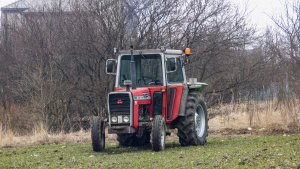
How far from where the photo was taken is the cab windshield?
12305 millimetres

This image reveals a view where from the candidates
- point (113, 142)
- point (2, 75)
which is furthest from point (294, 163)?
point (2, 75)

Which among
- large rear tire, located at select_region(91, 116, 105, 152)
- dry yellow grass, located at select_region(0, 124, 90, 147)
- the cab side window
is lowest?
dry yellow grass, located at select_region(0, 124, 90, 147)

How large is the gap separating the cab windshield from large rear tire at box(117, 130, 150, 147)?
134 cm

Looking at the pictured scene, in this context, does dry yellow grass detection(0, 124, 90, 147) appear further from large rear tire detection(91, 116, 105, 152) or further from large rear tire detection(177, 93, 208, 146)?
large rear tire detection(177, 93, 208, 146)

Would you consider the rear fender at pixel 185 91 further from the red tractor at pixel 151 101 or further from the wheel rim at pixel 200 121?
the wheel rim at pixel 200 121

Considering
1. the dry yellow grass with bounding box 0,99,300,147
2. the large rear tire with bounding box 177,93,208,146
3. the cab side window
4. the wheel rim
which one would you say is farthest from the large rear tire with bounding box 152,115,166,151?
the dry yellow grass with bounding box 0,99,300,147

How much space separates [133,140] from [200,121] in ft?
5.61

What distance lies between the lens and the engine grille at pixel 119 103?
37.7 feet

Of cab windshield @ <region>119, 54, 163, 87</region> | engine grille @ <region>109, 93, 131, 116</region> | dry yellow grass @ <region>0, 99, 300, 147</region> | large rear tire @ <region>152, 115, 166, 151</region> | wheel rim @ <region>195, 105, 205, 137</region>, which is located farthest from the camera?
dry yellow grass @ <region>0, 99, 300, 147</region>

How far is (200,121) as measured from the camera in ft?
44.3

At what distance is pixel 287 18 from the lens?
70.5 ft

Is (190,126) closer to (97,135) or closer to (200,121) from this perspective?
(200,121)

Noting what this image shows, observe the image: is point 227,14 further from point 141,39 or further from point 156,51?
point 156,51

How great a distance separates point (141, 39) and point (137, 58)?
10.6 metres
